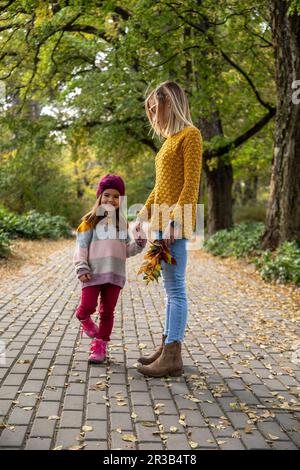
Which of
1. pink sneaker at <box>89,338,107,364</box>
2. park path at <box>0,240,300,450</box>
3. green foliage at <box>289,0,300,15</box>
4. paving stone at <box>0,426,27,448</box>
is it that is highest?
green foliage at <box>289,0,300,15</box>

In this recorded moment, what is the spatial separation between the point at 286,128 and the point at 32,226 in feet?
33.2

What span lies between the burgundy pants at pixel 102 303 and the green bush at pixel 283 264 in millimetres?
5100

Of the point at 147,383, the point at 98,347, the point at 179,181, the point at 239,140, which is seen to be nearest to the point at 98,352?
the point at 98,347

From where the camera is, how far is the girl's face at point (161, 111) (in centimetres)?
403

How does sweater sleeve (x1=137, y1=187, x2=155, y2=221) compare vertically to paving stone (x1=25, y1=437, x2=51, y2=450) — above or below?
above

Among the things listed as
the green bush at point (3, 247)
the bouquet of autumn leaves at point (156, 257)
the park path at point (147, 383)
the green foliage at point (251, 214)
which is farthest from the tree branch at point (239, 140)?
the bouquet of autumn leaves at point (156, 257)

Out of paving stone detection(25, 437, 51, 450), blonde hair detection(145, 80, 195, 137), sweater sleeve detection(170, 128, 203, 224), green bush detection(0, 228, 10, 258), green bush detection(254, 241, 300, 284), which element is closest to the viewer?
paving stone detection(25, 437, 51, 450)

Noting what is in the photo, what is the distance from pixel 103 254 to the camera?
14.2ft

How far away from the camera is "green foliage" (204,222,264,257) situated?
1255cm

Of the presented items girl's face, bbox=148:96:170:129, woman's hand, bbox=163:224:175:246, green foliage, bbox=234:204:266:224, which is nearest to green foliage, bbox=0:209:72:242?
green foliage, bbox=234:204:266:224

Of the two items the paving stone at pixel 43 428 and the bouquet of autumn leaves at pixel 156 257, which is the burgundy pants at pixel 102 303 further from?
the paving stone at pixel 43 428

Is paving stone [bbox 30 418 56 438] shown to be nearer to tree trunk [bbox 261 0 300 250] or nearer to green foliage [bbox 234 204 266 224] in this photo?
tree trunk [bbox 261 0 300 250]

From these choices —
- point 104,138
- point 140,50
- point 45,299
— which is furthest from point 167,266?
point 104,138

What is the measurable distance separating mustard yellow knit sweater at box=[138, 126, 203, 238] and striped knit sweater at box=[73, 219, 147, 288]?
47 cm
